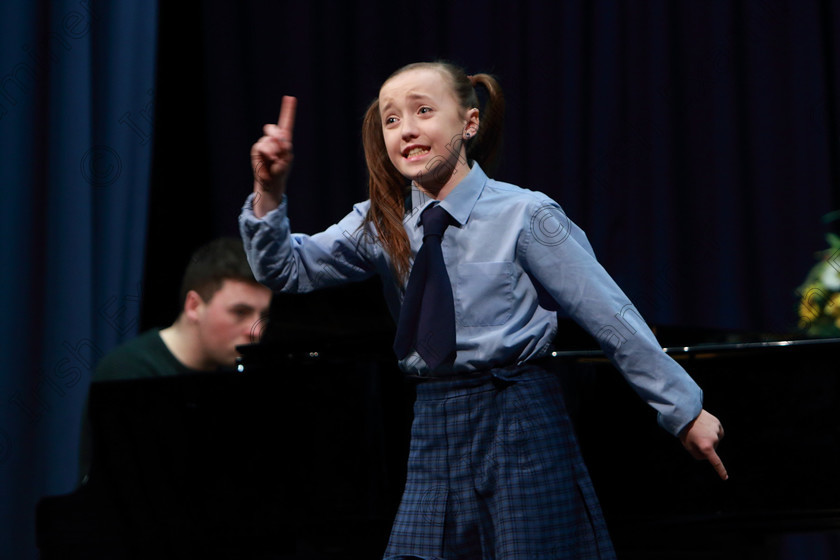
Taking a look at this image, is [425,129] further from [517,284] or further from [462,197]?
[517,284]

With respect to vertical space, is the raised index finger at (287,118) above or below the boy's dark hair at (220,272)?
above

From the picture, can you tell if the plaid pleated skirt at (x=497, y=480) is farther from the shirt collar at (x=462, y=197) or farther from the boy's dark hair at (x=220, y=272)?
the boy's dark hair at (x=220, y=272)

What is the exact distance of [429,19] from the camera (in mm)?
4242

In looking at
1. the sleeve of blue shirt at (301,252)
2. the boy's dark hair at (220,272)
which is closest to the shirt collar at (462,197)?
the sleeve of blue shirt at (301,252)

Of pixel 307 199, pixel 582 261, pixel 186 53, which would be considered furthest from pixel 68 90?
pixel 582 261

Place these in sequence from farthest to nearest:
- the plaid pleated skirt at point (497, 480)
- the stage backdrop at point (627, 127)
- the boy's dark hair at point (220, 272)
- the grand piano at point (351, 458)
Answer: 1. the stage backdrop at point (627, 127)
2. the boy's dark hair at point (220, 272)
3. the grand piano at point (351, 458)
4. the plaid pleated skirt at point (497, 480)

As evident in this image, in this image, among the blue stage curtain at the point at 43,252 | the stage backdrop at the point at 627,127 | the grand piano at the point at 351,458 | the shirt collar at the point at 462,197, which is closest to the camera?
the shirt collar at the point at 462,197

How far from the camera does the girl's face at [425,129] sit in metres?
1.67

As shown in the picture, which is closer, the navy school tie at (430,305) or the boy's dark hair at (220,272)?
the navy school tie at (430,305)

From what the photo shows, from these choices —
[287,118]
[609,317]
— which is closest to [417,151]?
[287,118]

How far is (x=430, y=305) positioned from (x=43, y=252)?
232 cm

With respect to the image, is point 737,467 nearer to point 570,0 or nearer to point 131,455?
point 131,455

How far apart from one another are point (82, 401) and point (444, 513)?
2.38 metres

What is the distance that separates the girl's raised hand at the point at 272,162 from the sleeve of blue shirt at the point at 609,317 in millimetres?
415
